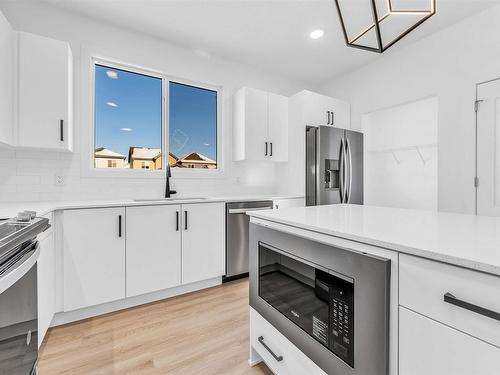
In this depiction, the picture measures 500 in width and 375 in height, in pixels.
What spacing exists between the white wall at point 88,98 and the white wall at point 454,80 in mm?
2225

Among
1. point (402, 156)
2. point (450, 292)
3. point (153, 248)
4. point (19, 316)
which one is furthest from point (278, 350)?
point (402, 156)

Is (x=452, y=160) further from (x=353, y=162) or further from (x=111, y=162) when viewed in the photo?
(x=111, y=162)

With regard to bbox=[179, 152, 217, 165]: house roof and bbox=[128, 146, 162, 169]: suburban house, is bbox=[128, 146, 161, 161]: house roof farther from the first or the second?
bbox=[179, 152, 217, 165]: house roof

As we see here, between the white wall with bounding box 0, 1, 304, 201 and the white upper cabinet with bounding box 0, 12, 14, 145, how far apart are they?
0.45m

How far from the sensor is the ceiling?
244 cm

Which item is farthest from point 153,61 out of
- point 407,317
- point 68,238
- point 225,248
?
point 407,317

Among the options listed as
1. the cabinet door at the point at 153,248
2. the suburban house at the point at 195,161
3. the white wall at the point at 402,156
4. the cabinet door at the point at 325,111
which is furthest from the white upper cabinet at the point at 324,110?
the cabinet door at the point at 153,248

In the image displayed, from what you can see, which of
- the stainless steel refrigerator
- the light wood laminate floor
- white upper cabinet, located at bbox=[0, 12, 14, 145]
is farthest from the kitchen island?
white upper cabinet, located at bbox=[0, 12, 14, 145]

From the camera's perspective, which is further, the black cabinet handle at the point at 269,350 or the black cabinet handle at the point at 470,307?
the black cabinet handle at the point at 269,350

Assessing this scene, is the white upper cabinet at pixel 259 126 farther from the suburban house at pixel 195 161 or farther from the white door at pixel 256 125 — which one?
the suburban house at pixel 195 161

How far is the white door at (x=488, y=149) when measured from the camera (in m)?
2.45

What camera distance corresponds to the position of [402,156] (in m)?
3.98

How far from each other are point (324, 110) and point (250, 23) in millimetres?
1570

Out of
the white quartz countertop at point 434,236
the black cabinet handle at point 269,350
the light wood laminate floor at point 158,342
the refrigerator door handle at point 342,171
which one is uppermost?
the refrigerator door handle at point 342,171
